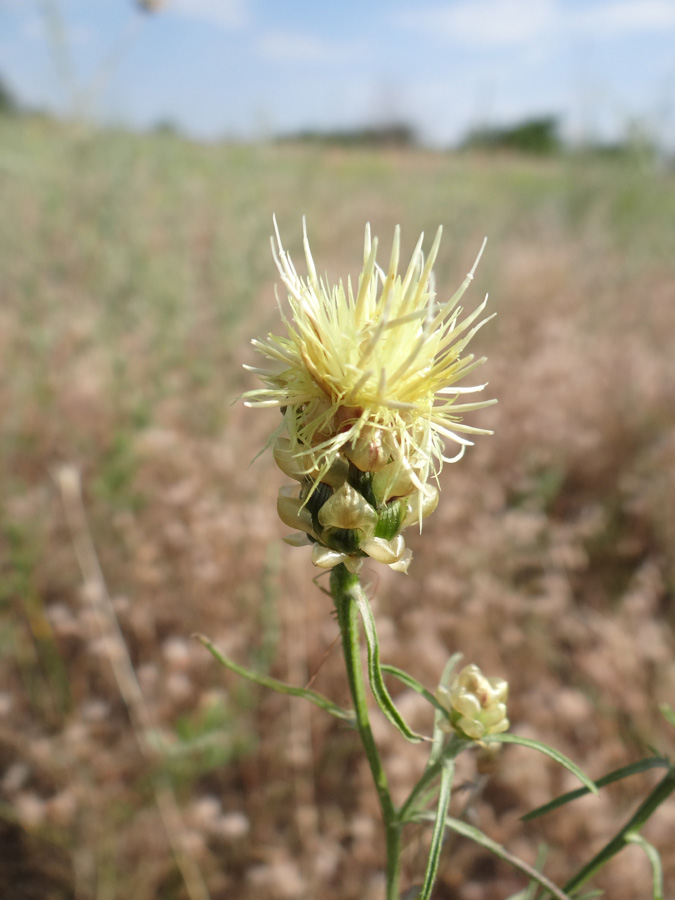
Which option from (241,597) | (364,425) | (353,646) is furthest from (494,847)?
(241,597)

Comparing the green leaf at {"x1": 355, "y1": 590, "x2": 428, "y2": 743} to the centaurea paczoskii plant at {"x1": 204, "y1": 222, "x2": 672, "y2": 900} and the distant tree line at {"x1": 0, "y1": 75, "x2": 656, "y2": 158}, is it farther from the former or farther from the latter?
the distant tree line at {"x1": 0, "y1": 75, "x2": 656, "y2": 158}

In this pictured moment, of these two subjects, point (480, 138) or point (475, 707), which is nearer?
point (475, 707)

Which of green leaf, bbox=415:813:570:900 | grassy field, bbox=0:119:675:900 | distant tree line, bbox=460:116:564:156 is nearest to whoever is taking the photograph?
green leaf, bbox=415:813:570:900

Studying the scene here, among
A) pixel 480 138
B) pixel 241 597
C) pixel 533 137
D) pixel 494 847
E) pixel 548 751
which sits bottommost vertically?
pixel 241 597

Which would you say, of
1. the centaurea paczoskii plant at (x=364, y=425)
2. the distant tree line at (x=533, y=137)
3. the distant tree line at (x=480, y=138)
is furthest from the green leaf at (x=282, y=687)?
the distant tree line at (x=533, y=137)

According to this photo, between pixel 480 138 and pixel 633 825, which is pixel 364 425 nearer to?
pixel 633 825

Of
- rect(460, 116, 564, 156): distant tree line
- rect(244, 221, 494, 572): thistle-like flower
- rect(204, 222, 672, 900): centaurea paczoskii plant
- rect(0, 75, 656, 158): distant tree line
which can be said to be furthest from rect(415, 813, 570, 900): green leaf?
rect(460, 116, 564, 156): distant tree line
